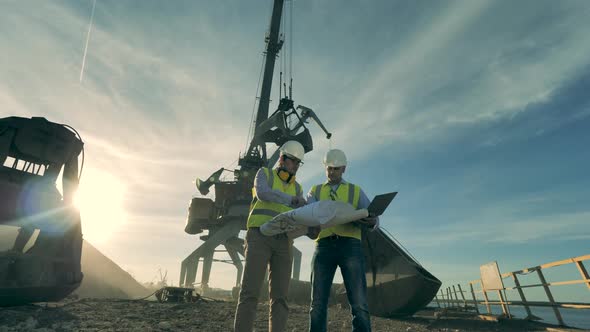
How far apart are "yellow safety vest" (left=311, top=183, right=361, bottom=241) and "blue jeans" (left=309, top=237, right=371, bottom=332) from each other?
68mm

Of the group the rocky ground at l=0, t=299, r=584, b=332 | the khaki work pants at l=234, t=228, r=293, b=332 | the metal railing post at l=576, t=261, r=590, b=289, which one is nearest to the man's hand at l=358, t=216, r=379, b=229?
the khaki work pants at l=234, t=228, r=293, b=332

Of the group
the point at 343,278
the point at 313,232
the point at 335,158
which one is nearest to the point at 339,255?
the point at 343,278

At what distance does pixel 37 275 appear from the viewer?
16.5 feet

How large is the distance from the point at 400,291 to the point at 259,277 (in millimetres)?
5287

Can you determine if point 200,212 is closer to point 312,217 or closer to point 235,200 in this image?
point 235,200

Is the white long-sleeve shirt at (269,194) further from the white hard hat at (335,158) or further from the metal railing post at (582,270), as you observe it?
the metal railing post at (582,270)

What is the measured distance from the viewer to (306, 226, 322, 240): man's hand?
3.01 meters

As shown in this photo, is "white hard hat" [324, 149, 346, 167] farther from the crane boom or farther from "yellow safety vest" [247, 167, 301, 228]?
the crane boom

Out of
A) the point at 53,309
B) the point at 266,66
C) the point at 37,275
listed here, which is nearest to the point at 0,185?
the point at 37,275

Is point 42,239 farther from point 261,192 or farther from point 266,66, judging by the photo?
point 266,66

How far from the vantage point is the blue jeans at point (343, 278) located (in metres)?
2.93

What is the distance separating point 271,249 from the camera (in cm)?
307

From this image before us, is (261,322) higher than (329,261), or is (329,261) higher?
(329,261)

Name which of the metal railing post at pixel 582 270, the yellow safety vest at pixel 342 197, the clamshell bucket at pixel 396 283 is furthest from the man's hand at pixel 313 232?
the metal railing post at pixel 582 270
